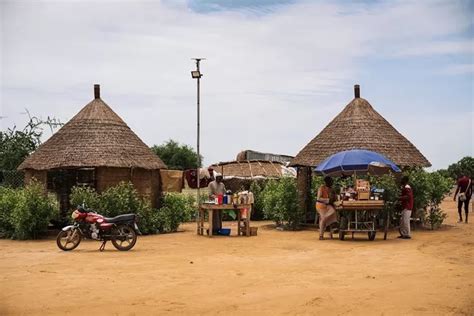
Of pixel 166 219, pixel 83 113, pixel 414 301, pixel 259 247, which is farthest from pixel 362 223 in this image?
pixel 83 113

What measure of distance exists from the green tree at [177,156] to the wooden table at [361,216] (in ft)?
100

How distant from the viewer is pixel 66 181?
1623 centimetres

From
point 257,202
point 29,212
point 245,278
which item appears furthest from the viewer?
point 257,202

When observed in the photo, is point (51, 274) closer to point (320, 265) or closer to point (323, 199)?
point (320, 265)

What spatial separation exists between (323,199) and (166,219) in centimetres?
459

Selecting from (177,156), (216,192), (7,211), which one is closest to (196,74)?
(216,192)

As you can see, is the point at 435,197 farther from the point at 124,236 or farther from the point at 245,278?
the point at 245,278

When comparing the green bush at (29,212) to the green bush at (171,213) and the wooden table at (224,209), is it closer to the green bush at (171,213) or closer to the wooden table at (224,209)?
the green bush at (171,213)

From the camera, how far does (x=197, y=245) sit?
12.5 m

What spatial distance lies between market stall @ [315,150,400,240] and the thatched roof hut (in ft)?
16.1

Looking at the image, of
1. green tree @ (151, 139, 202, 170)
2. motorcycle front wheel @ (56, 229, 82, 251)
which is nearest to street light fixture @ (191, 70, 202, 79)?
motorcycle front wheel @ (56, 229, 82, 251)

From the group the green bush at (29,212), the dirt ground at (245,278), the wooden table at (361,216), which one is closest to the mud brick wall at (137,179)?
the green bush at (29,212)

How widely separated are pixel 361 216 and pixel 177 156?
31.7 meters

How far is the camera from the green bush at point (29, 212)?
14.2 meters
